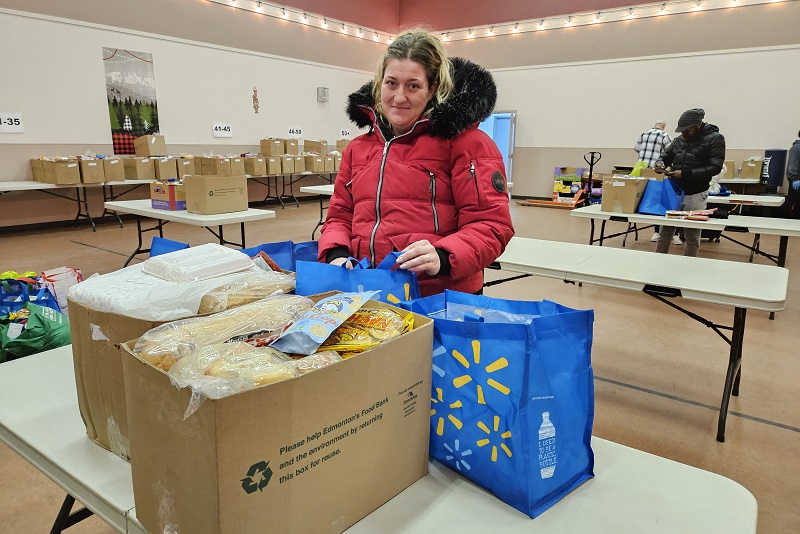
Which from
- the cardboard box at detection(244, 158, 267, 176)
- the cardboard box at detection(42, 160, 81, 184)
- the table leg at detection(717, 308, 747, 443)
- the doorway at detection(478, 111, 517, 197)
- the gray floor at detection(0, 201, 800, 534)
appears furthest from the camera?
the doorway at detection(478, 111, 517, 197)

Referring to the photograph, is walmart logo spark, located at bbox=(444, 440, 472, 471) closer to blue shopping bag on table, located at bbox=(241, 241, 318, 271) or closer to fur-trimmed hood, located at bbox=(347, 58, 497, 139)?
blue shopping bag on table, located at bbox=(241, 241, 318, 271)

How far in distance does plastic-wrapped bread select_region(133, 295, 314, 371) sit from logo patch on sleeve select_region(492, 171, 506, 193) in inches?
26.3

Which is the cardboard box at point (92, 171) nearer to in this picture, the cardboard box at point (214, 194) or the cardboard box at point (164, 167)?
the cardboard box at point (164, 167)

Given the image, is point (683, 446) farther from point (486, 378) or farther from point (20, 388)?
point (20, 388)

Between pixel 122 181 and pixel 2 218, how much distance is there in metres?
1.54

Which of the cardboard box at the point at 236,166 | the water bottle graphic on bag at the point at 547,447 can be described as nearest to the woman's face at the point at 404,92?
the water bottle graphic on bag at the point at 547,447

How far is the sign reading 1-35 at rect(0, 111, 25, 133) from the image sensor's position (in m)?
6.49

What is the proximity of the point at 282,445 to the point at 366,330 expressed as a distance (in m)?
0.21

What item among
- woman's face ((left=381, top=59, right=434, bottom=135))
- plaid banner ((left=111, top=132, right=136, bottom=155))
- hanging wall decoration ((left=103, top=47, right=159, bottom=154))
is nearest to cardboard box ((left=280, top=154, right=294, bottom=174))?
hanging wall decoration ((left=103, top=47, right=159, bottom=154))

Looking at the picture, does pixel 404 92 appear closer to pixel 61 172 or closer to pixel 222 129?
pixel 61 172

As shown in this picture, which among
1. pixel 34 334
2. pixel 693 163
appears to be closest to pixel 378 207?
pixel 34 334

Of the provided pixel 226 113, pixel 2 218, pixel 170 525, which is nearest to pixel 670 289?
pixel 170 525

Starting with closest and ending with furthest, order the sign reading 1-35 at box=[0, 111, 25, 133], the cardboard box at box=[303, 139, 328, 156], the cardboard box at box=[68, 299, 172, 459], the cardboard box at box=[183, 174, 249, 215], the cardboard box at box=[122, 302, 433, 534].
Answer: the cardboard box at box=[122, 302, 433, 534], the cardboard box at box=[68, 299, 172, 459], the cardboard box at box=[183, 174, 249, 215], the sign reading 1-35 at box=[0, 111, 25, 133], the cardboard box at box=[303, 139, 328, 156]

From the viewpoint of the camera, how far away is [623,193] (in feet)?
15.0
